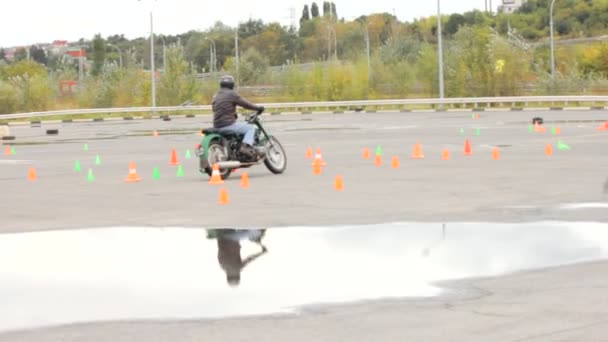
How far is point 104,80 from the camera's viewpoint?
82562mm

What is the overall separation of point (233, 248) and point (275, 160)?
1007 cm

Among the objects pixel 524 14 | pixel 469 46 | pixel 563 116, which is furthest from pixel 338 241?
pixel 524 14

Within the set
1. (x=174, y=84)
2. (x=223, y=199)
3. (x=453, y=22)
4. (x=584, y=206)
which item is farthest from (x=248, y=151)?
(x=453, y=22)

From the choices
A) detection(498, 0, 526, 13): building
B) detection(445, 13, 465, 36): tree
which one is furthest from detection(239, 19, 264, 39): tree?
detection(498, 0, 526, 13): building

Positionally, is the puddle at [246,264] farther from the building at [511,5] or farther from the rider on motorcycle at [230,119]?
the building at [511,5]

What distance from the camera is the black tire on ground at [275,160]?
2128 cm

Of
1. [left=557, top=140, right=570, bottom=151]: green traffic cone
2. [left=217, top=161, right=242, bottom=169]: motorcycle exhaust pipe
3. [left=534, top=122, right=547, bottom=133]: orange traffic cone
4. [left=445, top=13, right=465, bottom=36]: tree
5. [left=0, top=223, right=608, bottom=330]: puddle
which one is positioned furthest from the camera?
[left=445, top=13, right=465, bottom=36]: tree

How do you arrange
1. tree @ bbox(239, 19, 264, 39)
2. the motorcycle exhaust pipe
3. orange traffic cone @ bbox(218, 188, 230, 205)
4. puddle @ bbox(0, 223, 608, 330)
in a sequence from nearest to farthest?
puddle @ bbox(0, 223, 608, 330) → orange traffic cone @ bbox(218, 188, 230, 205) → the motorcycle exhaust pipe → tree @ bbox(239, 19, 264, 39)

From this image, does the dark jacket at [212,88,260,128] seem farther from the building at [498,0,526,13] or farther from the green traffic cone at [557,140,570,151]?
the building at [498,0,526,13]

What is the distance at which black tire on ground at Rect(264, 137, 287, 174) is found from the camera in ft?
69.8

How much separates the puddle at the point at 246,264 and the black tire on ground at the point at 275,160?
8274mm

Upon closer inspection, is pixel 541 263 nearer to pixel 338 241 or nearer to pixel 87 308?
pixel 338 241

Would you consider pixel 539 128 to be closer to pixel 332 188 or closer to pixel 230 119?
pixel 230 119

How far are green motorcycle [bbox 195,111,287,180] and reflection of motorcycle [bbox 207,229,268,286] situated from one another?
25.1ft
